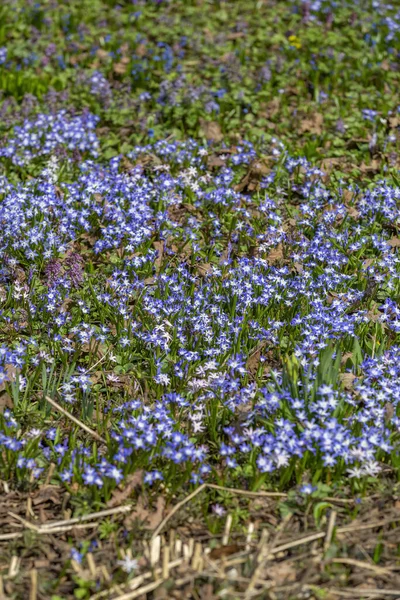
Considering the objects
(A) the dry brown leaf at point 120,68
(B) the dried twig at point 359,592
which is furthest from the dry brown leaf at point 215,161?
(B) the dried twig at point 359,592

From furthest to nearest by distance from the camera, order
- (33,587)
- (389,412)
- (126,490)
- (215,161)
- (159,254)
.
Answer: (215,161)
(159,254)
(389,412)
(126,490)
(33,587)

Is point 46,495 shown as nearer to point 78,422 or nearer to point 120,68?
point 78,422

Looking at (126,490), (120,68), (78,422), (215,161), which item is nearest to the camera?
(126,490)

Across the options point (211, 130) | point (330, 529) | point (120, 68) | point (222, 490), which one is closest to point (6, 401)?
point (222, 490)

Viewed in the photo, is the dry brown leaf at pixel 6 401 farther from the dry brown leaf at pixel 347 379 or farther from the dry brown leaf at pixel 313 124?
the dry brown leaf at pixel 313 124

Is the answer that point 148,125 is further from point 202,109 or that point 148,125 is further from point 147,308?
point 147,308
